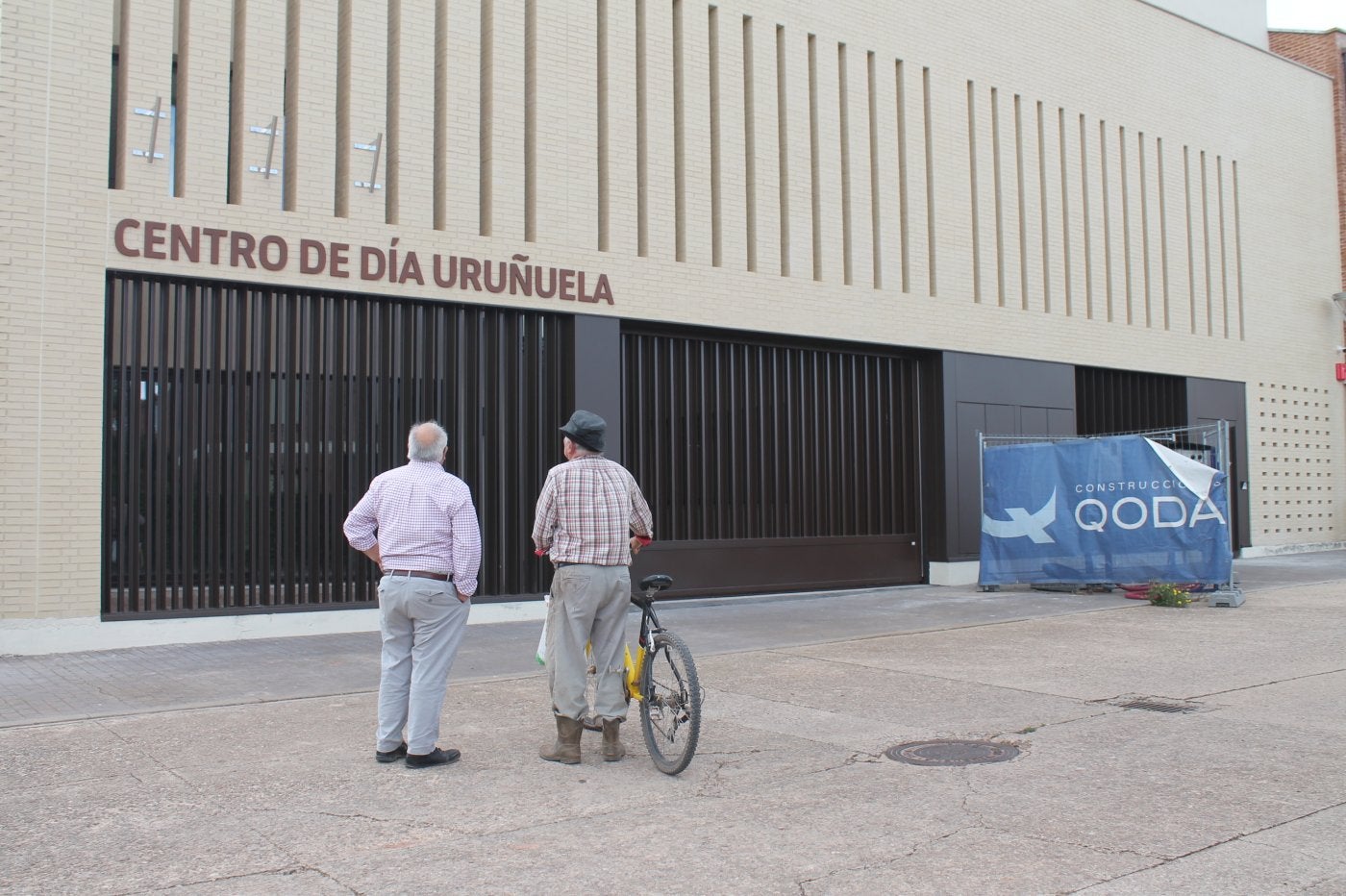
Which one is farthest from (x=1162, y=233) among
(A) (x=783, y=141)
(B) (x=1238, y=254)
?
(A) (x=783, y=141)

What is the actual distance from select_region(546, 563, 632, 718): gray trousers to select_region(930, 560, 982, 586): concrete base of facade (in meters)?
11.7

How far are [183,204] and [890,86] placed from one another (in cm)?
1044

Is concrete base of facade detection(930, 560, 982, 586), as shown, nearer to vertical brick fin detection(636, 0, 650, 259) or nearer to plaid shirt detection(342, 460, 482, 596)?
vertical brick fin detection(636, 0, 650, 259)

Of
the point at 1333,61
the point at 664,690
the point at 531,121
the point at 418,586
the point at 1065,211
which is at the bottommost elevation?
the point at 664,690

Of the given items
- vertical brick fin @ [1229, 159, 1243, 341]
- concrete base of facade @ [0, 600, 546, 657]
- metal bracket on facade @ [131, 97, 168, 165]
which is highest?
vertical brick fin @ [1229, 159, 1243, 341]

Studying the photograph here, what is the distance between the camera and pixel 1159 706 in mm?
7156

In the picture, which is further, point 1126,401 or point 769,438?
point 1126,401

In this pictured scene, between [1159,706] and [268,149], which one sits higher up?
[268,149]

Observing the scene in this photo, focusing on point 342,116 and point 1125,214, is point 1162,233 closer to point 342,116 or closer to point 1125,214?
point 1125,214

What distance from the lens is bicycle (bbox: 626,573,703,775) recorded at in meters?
5.51

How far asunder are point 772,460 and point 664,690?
393 inches

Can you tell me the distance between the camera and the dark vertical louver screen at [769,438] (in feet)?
47.8

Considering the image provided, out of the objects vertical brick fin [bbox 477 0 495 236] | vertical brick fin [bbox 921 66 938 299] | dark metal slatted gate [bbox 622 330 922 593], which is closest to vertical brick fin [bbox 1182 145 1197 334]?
vertical brick fin [bbox 921 66 938 299]

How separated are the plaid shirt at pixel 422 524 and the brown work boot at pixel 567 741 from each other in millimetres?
854
